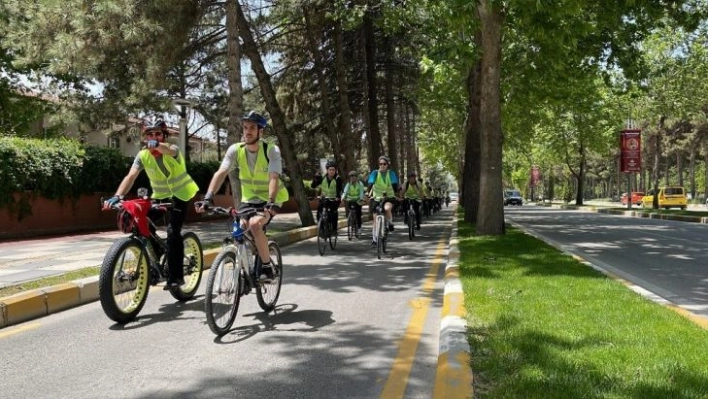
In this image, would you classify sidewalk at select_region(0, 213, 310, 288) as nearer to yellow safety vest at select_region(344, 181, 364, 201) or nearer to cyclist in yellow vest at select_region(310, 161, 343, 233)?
cyclist in yellow vest at select_region(310, 161, 343, 233)

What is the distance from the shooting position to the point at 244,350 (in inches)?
205

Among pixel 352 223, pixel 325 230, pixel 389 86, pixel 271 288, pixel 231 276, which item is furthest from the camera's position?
pixel 389 86

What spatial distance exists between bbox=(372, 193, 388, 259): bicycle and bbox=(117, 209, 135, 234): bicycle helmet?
6237mm

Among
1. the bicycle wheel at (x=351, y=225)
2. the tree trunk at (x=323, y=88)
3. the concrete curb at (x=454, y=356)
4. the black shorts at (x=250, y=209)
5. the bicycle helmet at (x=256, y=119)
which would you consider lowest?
the concrete curb at (x=454, y=356)

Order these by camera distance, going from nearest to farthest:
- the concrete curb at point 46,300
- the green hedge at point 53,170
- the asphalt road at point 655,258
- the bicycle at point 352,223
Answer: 1. the concrete curb at point 46,300
2. the asphalt road at point 655,258
3. the bicycle at point 352,223
4. the green hedge at point 53,170

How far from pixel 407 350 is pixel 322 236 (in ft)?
25.0

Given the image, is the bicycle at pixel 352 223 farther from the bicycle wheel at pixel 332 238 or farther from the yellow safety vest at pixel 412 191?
the yellow safety vest at pixel 412 191

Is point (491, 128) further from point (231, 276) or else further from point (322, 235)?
point (231, 276)

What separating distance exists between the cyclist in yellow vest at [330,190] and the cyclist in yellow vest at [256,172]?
7.02m

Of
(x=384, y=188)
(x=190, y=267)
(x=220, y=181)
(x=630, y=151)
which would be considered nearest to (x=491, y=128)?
(x=384, y=188)

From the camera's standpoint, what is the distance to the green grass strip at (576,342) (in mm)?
3744

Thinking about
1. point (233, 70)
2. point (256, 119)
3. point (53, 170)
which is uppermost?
point (233, 70)

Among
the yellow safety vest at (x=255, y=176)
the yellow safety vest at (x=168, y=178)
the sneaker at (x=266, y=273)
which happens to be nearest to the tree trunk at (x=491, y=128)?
the yellow safety vest at (x=168, y=178)

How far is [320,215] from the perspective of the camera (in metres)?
13.1
